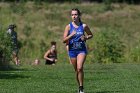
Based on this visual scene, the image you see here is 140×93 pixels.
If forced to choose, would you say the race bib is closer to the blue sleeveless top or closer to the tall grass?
the blue sleeveless top

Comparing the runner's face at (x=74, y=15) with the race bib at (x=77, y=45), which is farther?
the race bib at (x=77, y=45)

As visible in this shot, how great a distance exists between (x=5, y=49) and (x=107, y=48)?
24.3 ft

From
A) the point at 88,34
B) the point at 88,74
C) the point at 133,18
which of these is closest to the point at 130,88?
the point at 88,34

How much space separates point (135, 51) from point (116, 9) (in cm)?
3621

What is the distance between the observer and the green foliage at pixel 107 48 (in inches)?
1252

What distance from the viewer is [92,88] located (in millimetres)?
16922

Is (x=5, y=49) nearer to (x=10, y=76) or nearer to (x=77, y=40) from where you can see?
(x=10, y=76)

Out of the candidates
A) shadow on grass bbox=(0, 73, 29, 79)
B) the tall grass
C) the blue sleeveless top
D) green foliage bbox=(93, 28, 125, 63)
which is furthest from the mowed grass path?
the tall grass

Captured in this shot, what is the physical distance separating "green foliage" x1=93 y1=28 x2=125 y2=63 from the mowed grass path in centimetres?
748

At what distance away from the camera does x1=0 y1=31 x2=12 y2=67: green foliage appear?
83.1ft

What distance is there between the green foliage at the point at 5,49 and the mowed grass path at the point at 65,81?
247 centimetres

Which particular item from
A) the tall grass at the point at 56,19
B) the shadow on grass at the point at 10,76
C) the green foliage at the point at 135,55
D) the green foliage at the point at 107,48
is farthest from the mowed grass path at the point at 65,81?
the tall grass at the point at 56,19

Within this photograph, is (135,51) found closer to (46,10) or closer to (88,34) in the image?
(88,34)

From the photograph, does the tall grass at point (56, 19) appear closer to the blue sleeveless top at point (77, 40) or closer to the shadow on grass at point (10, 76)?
the shadow on grass at point (10, 76)
